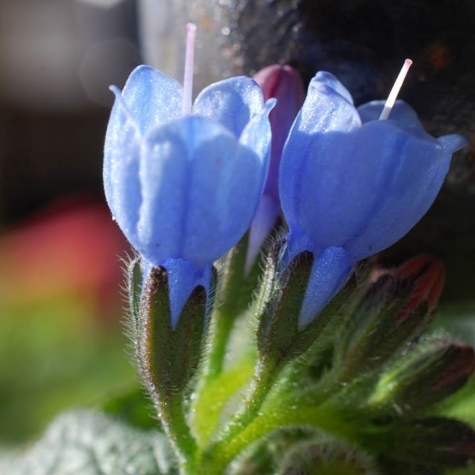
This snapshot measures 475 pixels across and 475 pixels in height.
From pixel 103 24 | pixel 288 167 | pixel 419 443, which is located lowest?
pixel 419 443

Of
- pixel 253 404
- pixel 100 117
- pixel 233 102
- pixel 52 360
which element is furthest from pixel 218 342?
pixel 100 117

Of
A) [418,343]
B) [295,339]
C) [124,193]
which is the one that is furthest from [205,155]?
[418,343]

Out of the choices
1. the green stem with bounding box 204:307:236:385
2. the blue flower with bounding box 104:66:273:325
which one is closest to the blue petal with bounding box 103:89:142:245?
the blue flower with bounding box 104:66:273:325

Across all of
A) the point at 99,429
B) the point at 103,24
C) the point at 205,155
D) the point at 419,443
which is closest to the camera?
the point at 205,155

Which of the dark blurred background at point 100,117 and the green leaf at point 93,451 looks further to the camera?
the green leaf at point 93,451

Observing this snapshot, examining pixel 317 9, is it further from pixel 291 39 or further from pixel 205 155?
pixel 205 155

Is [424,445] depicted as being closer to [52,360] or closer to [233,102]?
[233,102]

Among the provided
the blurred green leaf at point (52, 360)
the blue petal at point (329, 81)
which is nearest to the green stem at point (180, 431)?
the blue petal at point (329, 81)

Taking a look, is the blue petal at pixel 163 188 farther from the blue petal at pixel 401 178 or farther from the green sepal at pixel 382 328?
the green sepal at pixel 382 328

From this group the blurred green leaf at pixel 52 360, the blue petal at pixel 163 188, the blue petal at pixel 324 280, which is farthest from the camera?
the blurred green leaf at pixel 52 360
